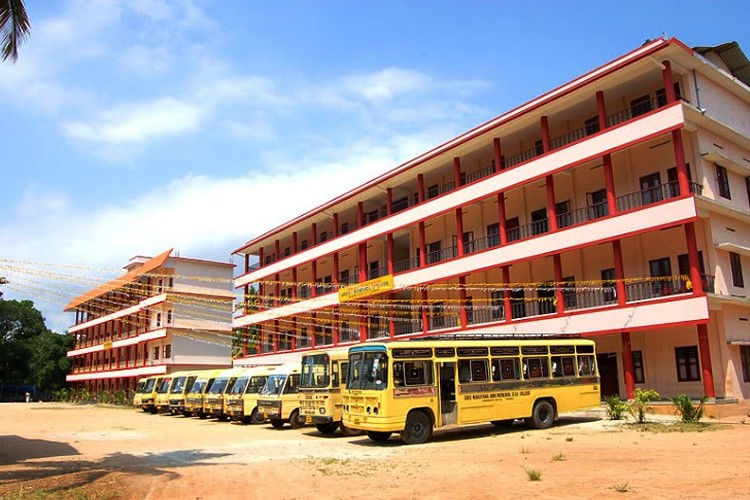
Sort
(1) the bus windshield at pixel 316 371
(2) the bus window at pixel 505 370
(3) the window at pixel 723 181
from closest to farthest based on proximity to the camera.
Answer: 1. (2) the bus window at pixel 505 370
2. (1) the bus windshield at pixel 316 371
3. (3) the window at pixel 723 181

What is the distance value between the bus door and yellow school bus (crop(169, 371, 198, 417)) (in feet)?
69.2

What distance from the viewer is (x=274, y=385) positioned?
24.4 meters

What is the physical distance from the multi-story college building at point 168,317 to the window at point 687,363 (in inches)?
1367

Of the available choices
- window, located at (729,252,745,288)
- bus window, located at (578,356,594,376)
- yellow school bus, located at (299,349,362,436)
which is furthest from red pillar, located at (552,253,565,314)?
yellow school bus, located at (299,349,362,436)

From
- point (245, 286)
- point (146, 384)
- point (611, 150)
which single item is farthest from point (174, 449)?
point (245, 286)

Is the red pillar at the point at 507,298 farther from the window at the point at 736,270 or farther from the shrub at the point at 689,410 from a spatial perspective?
the shrub at the point at 689,410

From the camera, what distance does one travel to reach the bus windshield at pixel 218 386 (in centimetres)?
3004

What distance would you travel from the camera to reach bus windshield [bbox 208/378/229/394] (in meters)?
30.0

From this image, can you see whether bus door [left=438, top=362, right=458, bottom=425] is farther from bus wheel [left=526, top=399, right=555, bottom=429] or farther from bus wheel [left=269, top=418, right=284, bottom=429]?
bus wheel [left=269, top=418, right=284, bottom=429]

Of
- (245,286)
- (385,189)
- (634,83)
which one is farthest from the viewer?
(245,286)

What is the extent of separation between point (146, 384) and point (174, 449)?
85.7ft

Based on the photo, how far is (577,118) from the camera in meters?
28.2

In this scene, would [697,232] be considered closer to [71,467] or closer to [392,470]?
[392,470]

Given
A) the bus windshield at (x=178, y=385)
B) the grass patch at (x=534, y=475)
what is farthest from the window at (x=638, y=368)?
the bus windshield at (x=178, y=385)
